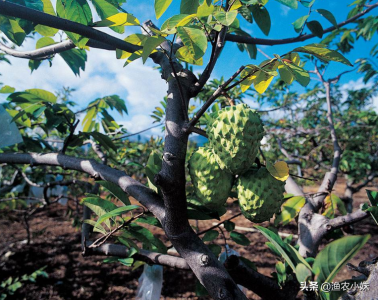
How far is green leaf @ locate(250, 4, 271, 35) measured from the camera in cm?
93

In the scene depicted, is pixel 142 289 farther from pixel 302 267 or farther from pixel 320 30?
pixel 320 30

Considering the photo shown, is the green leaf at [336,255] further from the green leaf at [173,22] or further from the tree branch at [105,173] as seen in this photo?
the green leaf at [173,22]

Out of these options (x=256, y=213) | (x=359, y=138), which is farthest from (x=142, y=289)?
(x=359, y=138)

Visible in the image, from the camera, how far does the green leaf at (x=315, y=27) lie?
1061mm

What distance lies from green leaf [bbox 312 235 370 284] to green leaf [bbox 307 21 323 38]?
106 centimetres

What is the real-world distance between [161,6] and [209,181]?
0.54m

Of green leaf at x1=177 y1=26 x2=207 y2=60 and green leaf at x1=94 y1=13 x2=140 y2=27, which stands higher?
green leaf at x1=94 y1=13 x2=140 y2=27

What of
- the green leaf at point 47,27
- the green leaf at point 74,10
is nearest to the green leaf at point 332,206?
the green leaf at point 74,10

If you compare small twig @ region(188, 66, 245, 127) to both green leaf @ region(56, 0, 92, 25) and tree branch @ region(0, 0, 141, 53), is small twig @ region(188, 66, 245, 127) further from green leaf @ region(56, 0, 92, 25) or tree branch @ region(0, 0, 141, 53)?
green leaf @ region(56, 0, 92, 25)

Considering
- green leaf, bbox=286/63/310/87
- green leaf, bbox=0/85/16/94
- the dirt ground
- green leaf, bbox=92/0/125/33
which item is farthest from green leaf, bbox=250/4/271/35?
the dirt ground

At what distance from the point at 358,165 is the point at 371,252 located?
4.79ft

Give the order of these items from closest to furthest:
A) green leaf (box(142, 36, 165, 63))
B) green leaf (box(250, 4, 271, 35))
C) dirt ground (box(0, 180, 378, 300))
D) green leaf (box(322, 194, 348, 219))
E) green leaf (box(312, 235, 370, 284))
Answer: green leaf (box(312, 235, 370, 284)) < green leaf (box(142, 36, 165, 63)) < green leaf (box(250, 4, 271, 35)) < green leaf (box(322, 194, 348, 219)) < dirt ground (box(0, 180, 378, 300))

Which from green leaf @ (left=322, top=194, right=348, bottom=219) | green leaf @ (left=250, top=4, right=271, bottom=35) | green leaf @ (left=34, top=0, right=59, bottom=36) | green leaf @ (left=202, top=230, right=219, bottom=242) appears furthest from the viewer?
green leaf @ (left=322, top=194, right=348, bottom=219)

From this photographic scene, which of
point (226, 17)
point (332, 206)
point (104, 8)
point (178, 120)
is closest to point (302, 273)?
point (178, 120)
